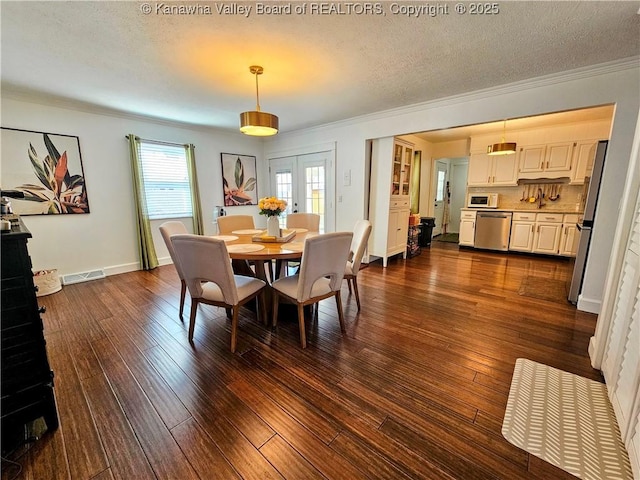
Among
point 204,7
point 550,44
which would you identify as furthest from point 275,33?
point 550,44

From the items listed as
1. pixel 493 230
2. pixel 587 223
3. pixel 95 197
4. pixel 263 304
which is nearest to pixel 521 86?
pixel 587 223

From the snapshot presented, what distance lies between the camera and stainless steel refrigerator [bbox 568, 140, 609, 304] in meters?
2.54

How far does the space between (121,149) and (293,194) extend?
2908 millimetres

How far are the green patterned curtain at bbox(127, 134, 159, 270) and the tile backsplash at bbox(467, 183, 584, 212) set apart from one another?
254 inches

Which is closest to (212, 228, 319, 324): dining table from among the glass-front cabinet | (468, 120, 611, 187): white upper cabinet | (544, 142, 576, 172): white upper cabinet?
the glass-front cabinet

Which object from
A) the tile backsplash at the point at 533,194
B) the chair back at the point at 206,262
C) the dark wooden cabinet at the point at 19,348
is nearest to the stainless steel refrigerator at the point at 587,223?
the tile backsplash at the point at 533,194

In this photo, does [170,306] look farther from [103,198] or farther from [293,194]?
[293,194]

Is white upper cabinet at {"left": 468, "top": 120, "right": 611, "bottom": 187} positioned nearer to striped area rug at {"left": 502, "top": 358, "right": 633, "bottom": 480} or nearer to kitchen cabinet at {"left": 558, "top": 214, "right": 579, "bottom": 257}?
kitchen cabinet at {"left": 558, "top": 214, "right": 579, "bottom": 257}

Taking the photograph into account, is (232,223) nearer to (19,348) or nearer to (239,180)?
(239,180)

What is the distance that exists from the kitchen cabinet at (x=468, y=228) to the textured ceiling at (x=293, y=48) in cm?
329

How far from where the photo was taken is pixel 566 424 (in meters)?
1.38

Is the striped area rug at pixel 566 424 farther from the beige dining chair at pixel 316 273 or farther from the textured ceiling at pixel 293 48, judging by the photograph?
the textured ceiling at pixel 293 48

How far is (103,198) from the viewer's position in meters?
3.85

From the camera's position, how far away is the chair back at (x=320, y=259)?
190 cm
